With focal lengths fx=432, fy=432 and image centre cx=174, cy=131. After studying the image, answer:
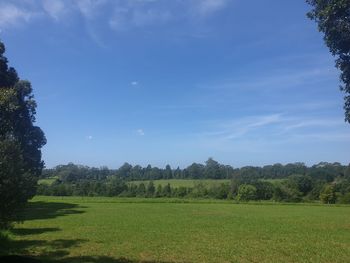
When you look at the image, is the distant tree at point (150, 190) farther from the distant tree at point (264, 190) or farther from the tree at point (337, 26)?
the tree at point (337, 26)

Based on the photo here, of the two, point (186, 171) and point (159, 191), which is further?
point (186, 171)

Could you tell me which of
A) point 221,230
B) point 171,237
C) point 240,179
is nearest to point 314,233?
point 221,230

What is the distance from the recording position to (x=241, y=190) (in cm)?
9919

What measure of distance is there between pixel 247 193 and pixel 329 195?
58.3 feet

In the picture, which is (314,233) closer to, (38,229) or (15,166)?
(38,229)

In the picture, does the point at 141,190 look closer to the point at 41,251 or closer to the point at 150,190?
the point at 150,190

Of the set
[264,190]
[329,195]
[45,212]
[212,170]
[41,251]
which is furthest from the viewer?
[212,170]

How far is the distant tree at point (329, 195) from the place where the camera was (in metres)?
90.6

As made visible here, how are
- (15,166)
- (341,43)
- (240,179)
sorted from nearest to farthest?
(341,43) → (15,166) → (240,179)

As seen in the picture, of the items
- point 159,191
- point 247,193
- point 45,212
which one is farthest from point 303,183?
point 45,212

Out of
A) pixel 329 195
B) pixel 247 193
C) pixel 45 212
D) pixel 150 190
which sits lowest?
pixel 45 212

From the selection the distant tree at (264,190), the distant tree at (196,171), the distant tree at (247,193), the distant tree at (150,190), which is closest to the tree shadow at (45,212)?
the distant tree at (247,193)

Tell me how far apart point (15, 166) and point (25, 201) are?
5.38 ft

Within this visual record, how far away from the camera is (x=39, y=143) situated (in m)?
50.2
